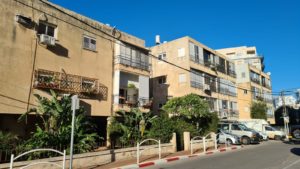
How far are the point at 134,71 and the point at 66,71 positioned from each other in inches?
266

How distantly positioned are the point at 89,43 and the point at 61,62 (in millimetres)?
3245

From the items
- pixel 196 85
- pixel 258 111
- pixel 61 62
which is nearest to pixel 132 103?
pixel 61 62

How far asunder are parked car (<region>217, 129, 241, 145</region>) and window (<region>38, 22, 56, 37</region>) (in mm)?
17663

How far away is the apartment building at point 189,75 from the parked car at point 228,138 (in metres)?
7.43

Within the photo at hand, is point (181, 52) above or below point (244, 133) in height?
above

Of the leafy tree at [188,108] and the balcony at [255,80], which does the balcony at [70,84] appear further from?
the balcony at [255,80]

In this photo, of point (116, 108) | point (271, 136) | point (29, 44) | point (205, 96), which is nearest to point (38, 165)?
point (29, 44)

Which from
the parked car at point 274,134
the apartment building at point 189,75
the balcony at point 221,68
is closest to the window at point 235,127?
the apartment building at point 189,75

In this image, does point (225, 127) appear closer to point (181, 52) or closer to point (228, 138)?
point (228, 138)

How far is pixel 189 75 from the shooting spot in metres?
31.9

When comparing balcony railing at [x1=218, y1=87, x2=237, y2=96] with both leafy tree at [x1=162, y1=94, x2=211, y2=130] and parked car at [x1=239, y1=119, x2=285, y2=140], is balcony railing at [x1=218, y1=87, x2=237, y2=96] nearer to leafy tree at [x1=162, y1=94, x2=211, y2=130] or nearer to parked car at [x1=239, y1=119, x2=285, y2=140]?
parked car at [x1=239, y1=119, x2=285, y2=140]

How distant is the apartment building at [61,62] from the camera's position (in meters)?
15.9

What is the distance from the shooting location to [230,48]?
82375mm

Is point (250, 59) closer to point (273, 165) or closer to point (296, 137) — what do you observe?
point (296, 137)
